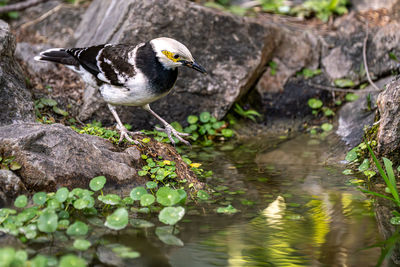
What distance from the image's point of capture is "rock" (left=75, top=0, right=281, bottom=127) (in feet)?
22.1

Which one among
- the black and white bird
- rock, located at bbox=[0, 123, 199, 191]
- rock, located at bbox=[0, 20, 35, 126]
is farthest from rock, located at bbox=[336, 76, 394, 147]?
rock, located at bbox=[0, 20, 35, 126]

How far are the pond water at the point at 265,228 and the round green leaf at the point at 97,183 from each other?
271 millimetres

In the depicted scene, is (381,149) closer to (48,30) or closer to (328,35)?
(328,35)

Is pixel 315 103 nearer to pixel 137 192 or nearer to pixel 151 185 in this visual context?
pixel 151 185

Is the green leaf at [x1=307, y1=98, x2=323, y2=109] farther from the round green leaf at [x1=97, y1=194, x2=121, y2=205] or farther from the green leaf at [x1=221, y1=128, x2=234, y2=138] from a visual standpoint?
the round green leaf at [x1=97, y1=194, x2=121, y2=205]

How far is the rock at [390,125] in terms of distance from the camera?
16.4 feet

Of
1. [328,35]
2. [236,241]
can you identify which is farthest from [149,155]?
[328,35]

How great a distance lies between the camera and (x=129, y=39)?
665 centimetres

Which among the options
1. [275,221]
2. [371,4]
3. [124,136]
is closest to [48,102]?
[124,136]

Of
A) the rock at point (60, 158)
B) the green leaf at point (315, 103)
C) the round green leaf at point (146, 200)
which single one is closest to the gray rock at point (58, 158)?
the rock at point (60, 158)

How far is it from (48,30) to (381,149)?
5.90 meters

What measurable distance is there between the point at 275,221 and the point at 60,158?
74.4 inches

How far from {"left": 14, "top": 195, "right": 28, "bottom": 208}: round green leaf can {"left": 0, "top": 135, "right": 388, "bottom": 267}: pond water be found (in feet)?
0.88

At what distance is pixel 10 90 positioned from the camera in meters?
Answer: 5.49
